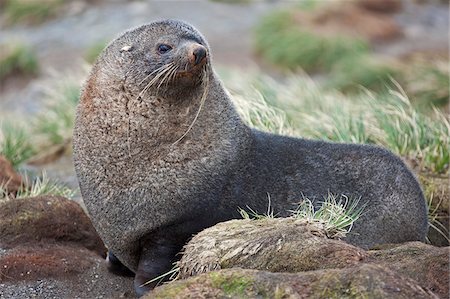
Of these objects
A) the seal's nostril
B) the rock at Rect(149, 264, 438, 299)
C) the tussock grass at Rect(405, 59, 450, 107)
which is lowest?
the tussock grass at Rect(405, 59, 450, 107)

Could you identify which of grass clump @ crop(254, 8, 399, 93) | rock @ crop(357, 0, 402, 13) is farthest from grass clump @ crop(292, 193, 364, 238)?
rock @ crop(357, 0, 402, 13)

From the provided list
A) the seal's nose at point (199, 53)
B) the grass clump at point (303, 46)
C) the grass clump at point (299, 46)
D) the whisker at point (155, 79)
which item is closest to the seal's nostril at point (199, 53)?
the seal's nose at point (199, 53)

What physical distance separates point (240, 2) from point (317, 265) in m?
20.0

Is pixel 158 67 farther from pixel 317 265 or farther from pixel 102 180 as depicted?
pixel 317 265

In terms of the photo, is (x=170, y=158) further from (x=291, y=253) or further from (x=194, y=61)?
(x=291, y=253)

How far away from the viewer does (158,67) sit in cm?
535

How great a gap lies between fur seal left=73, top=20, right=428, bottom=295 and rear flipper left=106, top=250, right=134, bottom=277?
16 cm

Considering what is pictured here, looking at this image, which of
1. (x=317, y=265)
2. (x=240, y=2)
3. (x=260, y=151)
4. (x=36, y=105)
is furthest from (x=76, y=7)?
(x=317, y=265)

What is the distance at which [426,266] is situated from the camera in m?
4.19

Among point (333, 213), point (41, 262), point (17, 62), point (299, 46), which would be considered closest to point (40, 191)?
point (41, 262)

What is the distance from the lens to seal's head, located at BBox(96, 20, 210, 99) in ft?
17.2

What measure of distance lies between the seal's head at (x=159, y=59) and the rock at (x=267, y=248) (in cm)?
91

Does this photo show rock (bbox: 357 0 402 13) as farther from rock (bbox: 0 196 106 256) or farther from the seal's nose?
the seal's nose

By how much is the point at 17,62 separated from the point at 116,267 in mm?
12955
